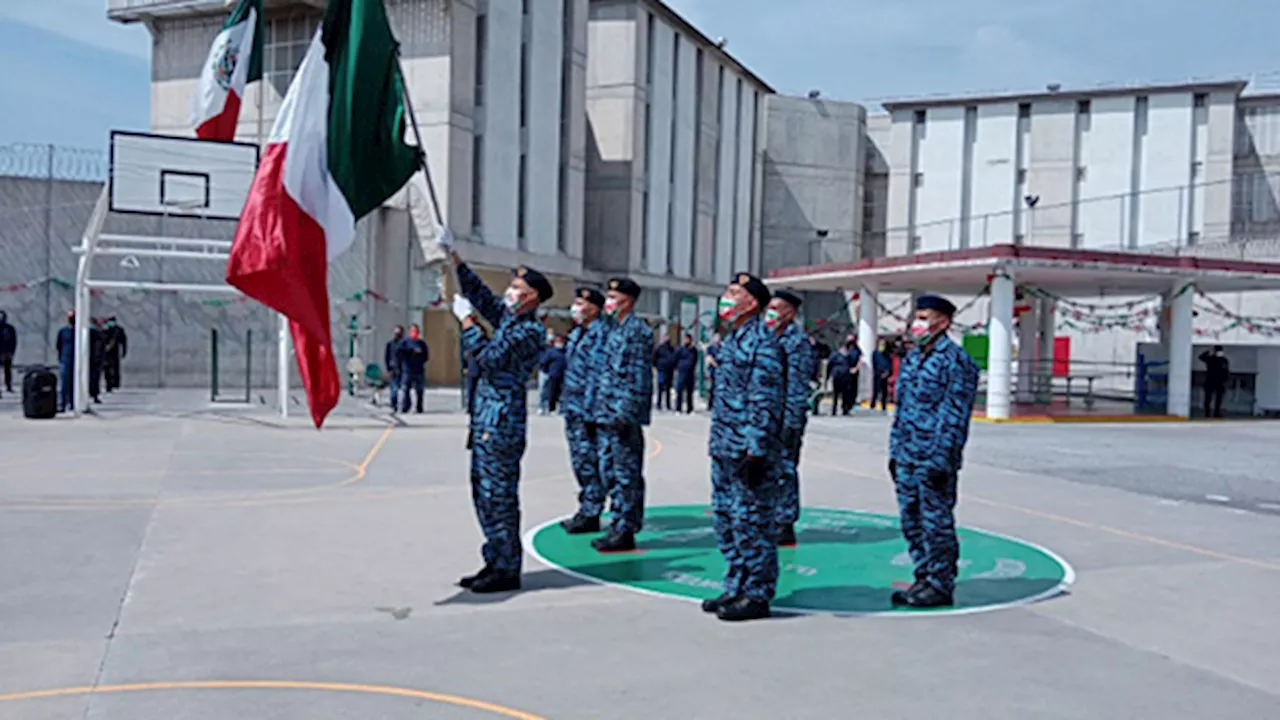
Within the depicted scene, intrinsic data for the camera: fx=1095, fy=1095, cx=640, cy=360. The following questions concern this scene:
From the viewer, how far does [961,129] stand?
47.2 meters

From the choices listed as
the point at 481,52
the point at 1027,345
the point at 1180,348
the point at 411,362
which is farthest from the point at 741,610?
the point at 481,52

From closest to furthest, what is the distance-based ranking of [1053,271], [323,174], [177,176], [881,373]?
[323,174] → [177,176] → [1053,271] → [881,373]

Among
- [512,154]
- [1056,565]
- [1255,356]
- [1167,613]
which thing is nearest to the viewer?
[1167,613]

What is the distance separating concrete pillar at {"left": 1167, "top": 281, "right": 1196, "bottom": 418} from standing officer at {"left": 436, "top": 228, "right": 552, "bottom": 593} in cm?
2148

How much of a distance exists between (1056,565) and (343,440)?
10830mm

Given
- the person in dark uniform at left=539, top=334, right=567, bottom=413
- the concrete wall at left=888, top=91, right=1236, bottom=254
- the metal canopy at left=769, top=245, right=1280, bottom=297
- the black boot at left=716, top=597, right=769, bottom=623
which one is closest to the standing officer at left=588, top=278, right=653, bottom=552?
the black boot at left=716, top=597, right=769, bottom=623

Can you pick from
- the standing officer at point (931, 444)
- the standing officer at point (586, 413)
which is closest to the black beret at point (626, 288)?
the standing officer at point (586, 413)

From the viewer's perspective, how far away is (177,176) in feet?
62.1

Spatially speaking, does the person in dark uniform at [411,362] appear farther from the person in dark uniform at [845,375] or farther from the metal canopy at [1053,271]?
the metal canopy at [1053,271]

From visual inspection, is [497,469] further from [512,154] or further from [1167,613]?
[512,154]

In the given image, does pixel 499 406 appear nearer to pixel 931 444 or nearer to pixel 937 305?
pixel 931 444

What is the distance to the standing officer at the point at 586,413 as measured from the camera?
356 inches

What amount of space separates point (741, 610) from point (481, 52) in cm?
3014

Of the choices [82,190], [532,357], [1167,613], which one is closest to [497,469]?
[532,357]
